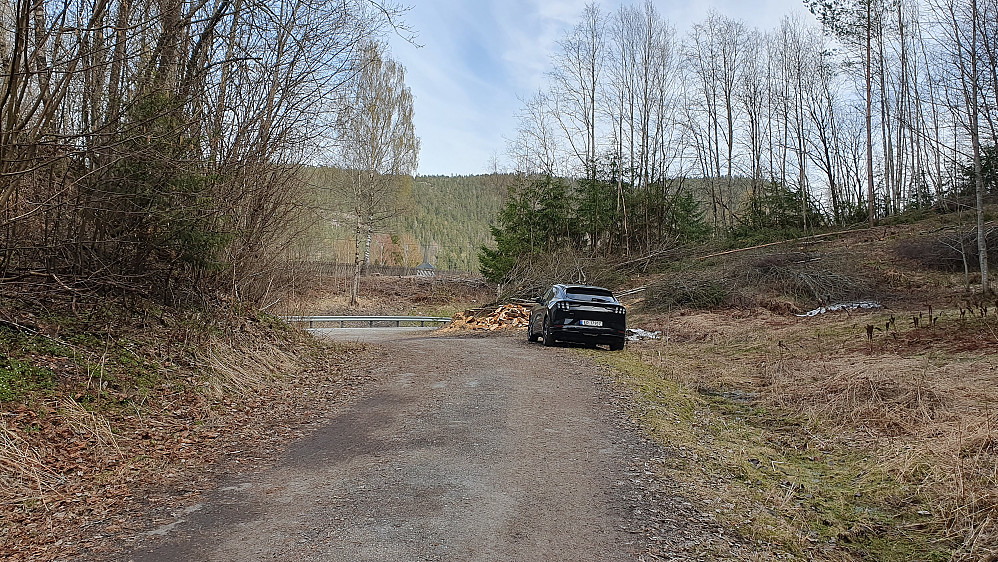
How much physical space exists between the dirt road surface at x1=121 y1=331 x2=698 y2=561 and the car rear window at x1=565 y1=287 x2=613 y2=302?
22.4 ft

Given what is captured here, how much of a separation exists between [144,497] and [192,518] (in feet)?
2.50

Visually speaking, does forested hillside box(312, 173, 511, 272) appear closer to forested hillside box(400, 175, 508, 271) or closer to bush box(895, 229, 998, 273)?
forested hillside box(400, 175, 508, 271)

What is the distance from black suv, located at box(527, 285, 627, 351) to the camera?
1593 cm

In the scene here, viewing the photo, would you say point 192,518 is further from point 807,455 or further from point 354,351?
point 354,351

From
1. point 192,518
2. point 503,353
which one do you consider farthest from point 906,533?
point 503,353

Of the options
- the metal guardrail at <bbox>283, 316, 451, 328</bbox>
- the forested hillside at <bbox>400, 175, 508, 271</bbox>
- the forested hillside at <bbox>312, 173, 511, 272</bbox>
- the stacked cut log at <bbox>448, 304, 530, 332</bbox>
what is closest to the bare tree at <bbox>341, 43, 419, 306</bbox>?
the metal guardrail at <bbox>283, 316, 451, 328</bbox>

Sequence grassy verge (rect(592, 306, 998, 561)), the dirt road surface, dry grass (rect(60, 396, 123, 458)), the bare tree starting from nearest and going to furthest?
the dirt road surface
grassy verge (rect(592, 306, 998, 561))
dry grass (rect(60, 396, 123, 458))
the bare tree

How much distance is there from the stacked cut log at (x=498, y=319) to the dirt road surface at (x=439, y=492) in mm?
16150

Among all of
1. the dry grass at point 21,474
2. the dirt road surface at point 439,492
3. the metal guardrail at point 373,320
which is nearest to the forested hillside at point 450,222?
the metal guardrail at point 373,320

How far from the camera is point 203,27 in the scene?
35.3 ft

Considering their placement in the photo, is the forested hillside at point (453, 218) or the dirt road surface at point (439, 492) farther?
the forested hillside at point (453, 218)

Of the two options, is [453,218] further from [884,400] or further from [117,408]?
[117,408]

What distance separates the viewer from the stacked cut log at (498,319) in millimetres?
25759

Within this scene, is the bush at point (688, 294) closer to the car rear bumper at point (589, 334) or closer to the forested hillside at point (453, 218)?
the car rear bumper at point (589, 334)
